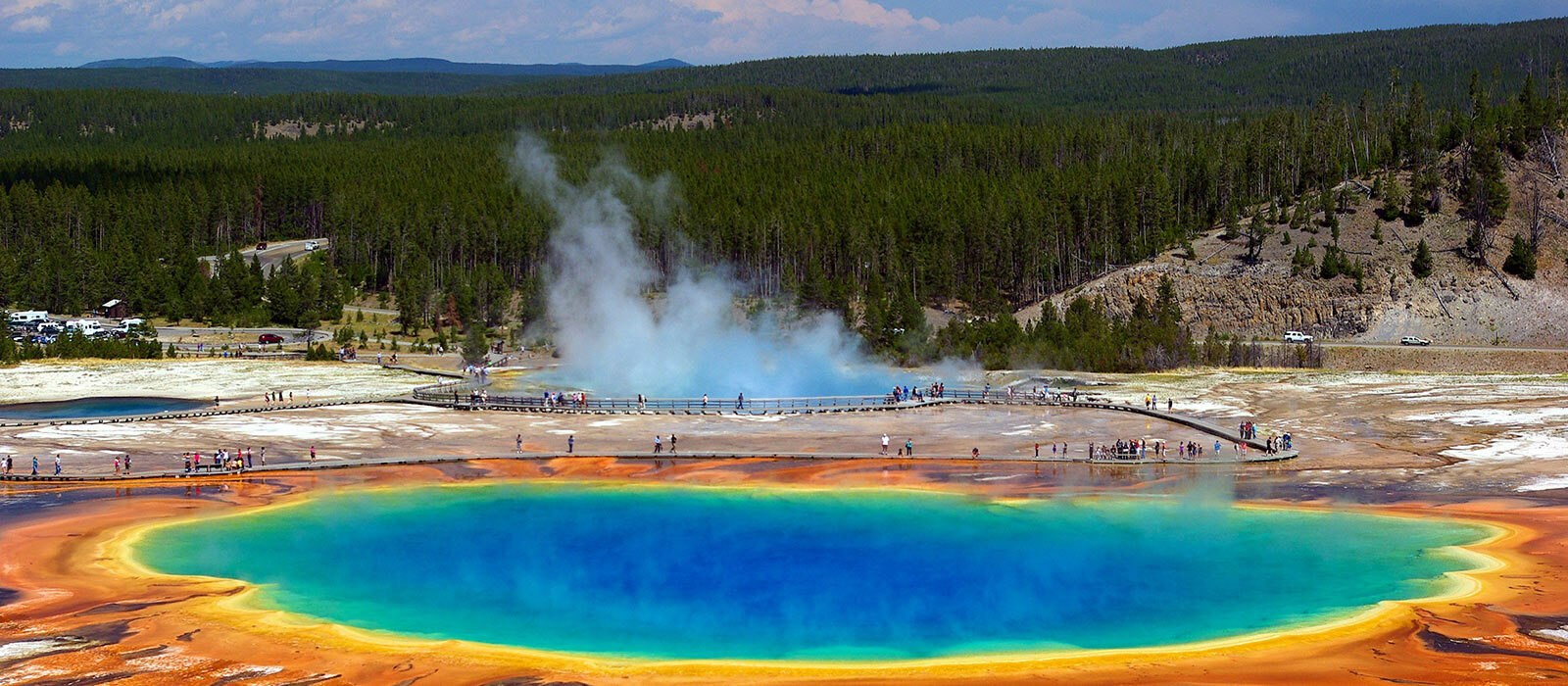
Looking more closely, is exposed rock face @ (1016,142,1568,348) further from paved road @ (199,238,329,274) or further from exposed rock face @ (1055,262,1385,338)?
paved road @ (199,238,329,274)

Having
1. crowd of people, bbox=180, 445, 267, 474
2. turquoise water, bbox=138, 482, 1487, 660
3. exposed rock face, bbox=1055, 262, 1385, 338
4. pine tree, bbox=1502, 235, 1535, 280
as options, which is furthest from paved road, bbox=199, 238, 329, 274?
pine tree, bbox=1502, 235, 1535, 280

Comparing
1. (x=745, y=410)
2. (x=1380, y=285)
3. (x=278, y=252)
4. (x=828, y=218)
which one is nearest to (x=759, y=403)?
(x=745, y=410)

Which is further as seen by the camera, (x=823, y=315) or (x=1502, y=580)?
(x=823, y=315)

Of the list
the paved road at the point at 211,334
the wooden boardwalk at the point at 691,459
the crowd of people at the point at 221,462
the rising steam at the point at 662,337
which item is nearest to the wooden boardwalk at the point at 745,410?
the wooden boardwalk at the point at 691,459

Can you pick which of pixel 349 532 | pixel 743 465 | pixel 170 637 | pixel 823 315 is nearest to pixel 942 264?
pixel 823 315

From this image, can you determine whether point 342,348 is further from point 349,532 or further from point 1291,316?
point 1291,316

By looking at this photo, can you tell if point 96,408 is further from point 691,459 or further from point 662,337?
point 691,459
